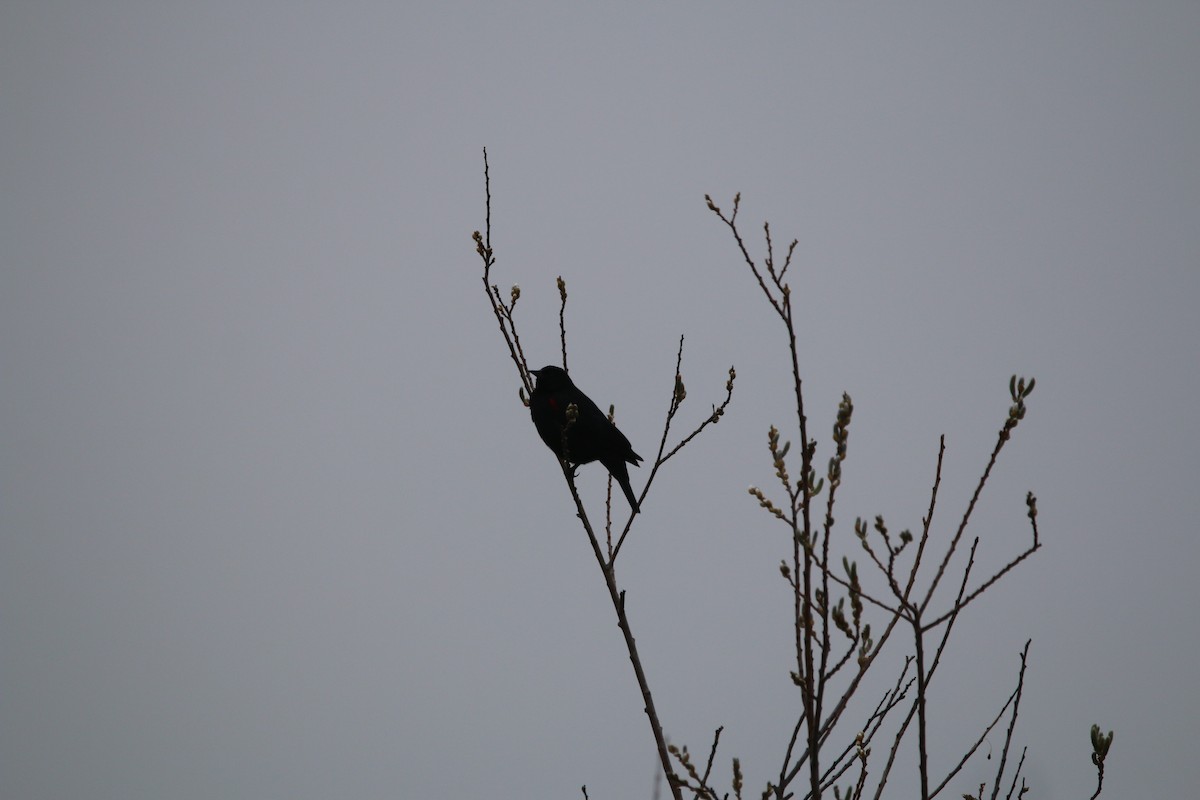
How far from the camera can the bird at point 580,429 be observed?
4.99 metres

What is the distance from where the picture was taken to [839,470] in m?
1.79

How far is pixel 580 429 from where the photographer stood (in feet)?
17.2

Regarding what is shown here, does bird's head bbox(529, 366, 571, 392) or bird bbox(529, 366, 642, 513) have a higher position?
bird's head bbox(529, 366, 571, 392)

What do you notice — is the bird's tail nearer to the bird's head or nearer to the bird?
the bird

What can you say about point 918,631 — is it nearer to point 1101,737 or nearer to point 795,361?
point 795,361

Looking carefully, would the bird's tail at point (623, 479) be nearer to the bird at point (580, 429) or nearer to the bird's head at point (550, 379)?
the bird at point (580, 429)

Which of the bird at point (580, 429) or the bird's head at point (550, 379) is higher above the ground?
the bird's head at point (550, 379)

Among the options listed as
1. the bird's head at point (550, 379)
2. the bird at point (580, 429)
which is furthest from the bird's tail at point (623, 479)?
the bird's head at point (550, 379)

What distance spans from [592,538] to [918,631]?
121cm

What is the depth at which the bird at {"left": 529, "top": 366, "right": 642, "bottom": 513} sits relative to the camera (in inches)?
196

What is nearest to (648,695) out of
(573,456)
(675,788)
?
(675,788)

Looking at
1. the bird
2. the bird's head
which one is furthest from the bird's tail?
the bird's head

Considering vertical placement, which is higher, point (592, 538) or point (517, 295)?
point (517, 295)

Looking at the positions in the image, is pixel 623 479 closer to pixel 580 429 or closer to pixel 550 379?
pixel 580 429
